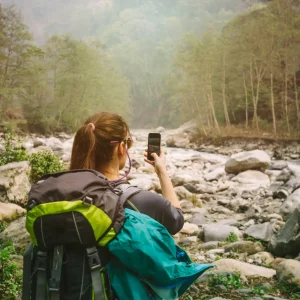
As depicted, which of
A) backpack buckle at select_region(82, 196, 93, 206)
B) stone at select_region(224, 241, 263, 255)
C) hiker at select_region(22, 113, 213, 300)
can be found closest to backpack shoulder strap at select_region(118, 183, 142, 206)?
hiker at select_region(22, 113, 213, 300)

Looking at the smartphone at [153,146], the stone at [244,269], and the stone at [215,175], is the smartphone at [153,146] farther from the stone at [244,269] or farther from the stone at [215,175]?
the stone at [215,175]

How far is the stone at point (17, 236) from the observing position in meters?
3.20

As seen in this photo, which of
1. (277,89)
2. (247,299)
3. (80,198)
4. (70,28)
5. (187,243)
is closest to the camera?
(80,198)

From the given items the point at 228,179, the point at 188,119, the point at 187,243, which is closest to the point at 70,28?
the point at 188,119

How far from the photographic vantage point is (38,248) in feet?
3.44

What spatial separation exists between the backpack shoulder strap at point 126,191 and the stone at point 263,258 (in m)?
2.61

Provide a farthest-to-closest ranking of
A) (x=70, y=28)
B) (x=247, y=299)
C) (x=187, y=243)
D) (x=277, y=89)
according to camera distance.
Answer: (x=70, y=28)
(x=277, y=89)
(x=187, y=243)
(x=247, y=299)

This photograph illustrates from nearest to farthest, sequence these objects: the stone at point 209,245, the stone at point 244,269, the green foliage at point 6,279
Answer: the green foliage at point 6,279, the stone at point 244,269, the stone at point 209,245

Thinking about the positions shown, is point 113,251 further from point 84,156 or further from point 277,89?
point 277,89

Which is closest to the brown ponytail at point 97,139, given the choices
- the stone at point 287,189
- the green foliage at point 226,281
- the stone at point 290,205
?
the green foliage at point 226,281

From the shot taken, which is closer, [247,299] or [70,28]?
[247,299]

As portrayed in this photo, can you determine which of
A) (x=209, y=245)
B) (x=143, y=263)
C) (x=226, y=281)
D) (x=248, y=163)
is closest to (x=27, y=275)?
(x=143, y=263)

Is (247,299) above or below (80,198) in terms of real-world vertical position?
below

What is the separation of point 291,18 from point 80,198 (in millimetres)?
14247
